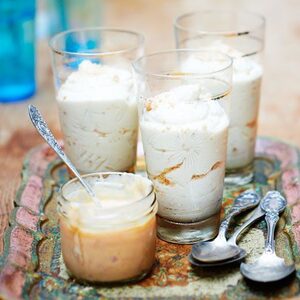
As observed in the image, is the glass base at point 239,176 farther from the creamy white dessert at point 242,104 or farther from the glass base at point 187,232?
the glass base at point 187,232

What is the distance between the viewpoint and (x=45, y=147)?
1.42m

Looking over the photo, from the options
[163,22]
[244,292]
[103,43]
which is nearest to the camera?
[244,292]

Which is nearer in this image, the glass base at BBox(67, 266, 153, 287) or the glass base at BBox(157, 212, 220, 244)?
the glass base at BBox(67, 266, 153, 287)

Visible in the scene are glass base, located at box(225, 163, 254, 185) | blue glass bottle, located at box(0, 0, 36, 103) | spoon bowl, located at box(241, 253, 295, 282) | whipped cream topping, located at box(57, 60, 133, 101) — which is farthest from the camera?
blue glass bottle, located at box(0, 0, 36, 103)

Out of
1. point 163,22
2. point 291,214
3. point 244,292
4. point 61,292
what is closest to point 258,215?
point 291,214

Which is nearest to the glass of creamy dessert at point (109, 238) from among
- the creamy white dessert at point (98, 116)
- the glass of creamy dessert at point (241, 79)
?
the creamy white dessert at point (98, 116)

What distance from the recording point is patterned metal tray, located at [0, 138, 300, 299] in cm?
91

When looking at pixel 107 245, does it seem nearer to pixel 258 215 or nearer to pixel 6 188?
pixel 258 215

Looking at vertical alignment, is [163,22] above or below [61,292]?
below

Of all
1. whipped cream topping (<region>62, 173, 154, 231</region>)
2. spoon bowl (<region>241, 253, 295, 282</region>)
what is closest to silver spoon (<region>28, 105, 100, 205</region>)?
whipped cream topping (<region>62, 173, 154, 231</region>)

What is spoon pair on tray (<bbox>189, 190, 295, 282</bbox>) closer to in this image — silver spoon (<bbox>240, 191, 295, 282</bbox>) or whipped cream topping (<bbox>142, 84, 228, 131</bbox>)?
silver spoon (<bbox>240, 191, 295, 282</bbox>)

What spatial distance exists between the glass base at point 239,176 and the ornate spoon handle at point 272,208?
0.11 metres

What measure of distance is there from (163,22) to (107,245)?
5.26ft

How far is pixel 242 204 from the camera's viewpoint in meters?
1.14
